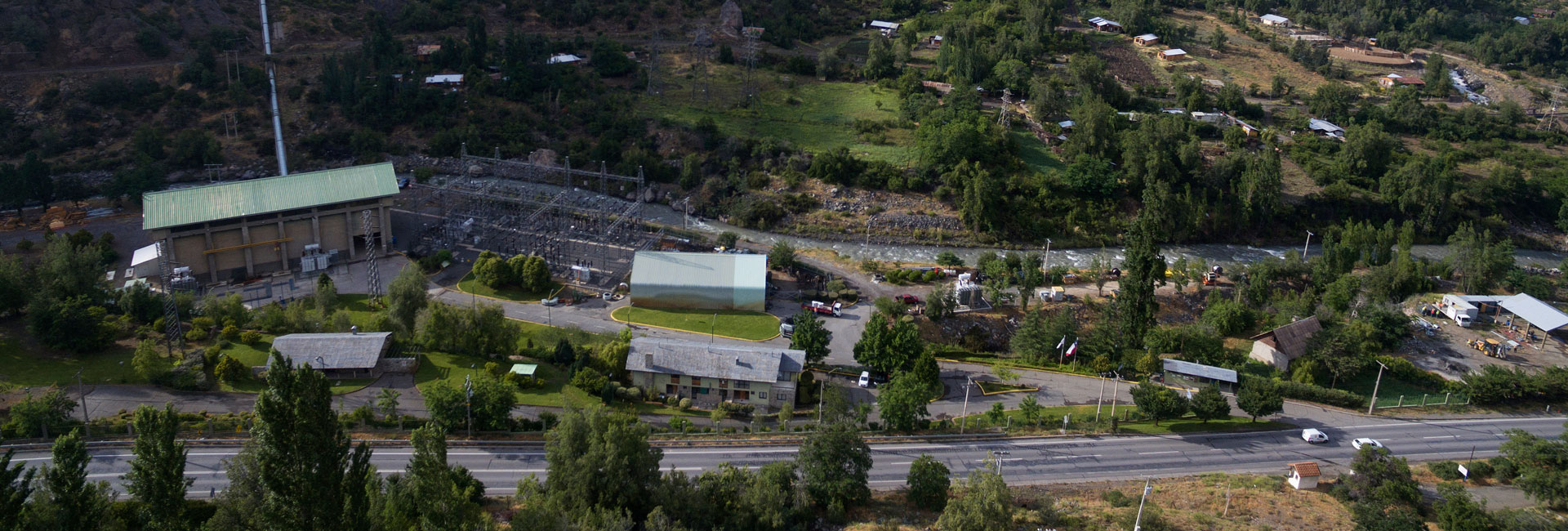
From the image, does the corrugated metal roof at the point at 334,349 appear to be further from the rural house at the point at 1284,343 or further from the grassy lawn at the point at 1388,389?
the grassy lawn at the point at 1388,389

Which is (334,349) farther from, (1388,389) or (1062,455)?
(1388,389)

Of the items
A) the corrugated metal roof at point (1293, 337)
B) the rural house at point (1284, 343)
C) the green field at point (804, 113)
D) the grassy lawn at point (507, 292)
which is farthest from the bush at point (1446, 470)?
the grassy lawn at point (507, 292)

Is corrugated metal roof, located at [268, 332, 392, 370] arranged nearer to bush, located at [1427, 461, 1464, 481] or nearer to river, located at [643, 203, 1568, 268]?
river, located at [643, 203, 1568, 268]

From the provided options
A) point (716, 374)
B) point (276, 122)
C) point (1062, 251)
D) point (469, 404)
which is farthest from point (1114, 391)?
point (276, 122)

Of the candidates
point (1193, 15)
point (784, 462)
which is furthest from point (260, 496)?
point (1193, 15)

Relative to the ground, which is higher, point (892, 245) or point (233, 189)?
point (233, 189)

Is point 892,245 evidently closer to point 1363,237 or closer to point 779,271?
point 779,271
